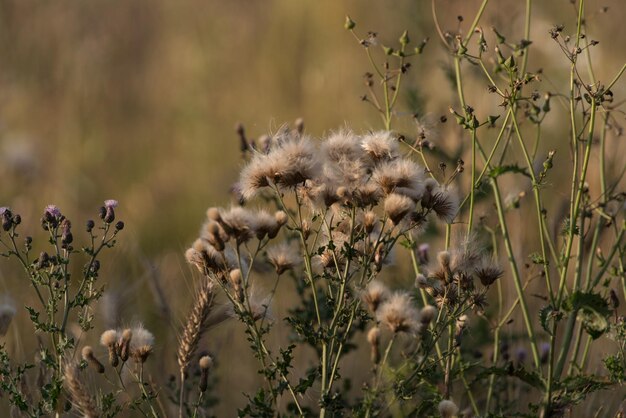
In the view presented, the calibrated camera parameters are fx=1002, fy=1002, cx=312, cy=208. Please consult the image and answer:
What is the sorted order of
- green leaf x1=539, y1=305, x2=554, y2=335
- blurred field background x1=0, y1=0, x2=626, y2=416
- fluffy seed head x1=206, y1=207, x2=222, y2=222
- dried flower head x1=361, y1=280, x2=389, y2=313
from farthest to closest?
1. blurred field background x1=0, y1=0, x2=626, y2=416
2. green leaf x1=539, y1=305, x2=554, y2=335
3. dried flower head x1=361, y1=280, x2=389, y2=313
4. fluffy seed head x1=206, y1=207, x2=222, y2=222

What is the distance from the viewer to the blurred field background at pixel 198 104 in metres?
4.25

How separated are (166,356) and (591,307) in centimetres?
161

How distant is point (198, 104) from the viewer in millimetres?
5953

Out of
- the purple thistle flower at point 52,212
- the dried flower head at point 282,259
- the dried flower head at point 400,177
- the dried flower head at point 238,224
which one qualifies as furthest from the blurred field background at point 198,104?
the dried flower head at point 238,224

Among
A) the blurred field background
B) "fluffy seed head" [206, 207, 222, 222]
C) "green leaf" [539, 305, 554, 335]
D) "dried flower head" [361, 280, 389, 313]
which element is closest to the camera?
"fluffy seed head" [206, 207, 222, 222]

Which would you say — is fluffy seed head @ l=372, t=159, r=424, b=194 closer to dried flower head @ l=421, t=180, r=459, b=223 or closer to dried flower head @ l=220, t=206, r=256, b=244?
dried flower head @ l=421, t=180, r=459, b=223

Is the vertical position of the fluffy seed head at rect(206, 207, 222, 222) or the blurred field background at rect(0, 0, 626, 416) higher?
the blurred field background at rect(0, 0, 626, 416)

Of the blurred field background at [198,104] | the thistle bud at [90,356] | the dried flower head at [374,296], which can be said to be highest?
the blurred field background at [198,104]

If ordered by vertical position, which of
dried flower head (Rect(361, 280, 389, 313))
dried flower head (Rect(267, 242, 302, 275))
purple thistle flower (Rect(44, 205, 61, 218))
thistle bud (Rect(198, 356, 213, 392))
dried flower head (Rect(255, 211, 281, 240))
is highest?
purple thistle flower (Rect(44, 205, 61, 218))

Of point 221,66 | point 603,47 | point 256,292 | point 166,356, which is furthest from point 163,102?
point 256,292

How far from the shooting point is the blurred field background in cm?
425

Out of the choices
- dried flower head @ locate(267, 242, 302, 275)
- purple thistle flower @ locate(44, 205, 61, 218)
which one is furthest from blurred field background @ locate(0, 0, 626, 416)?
dried flower head @ locate(267, 242, 302, 275)

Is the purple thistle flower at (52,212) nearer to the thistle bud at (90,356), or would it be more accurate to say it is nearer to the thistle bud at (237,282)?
the thistle bud at (90,356)

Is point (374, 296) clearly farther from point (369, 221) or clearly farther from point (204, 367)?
point (204, 367)
